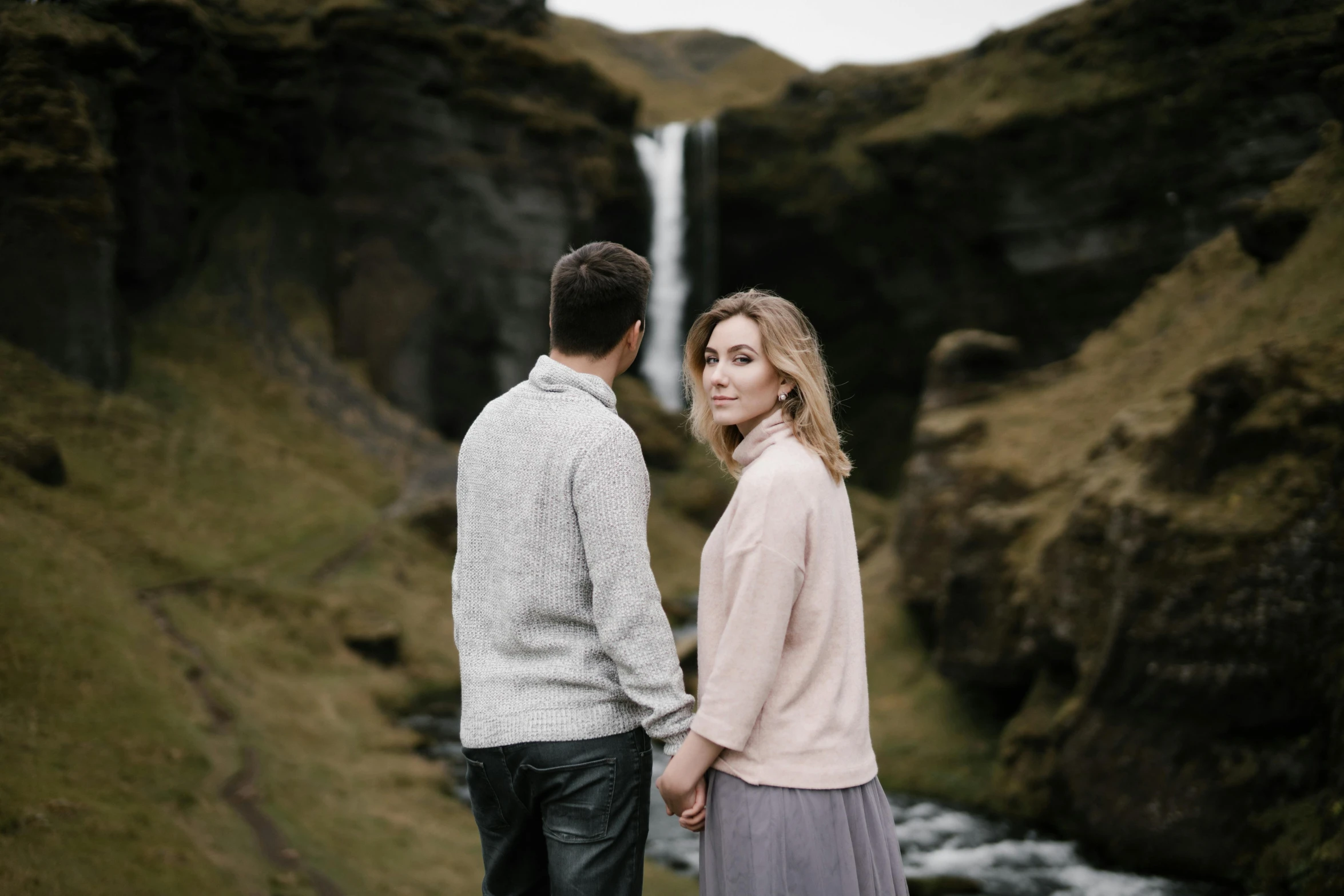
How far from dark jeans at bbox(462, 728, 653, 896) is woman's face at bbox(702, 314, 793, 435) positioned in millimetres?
1164

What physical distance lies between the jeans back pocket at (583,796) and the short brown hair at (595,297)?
4.66 feet

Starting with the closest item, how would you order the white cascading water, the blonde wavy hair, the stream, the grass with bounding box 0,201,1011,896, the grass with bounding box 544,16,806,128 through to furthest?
the blonde wavy hair, the grass with bounding box 0,201,1011,896, the stream, the white cascading water, the grass with bounding box 544,16,806,128

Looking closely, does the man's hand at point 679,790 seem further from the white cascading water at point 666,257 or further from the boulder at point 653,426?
the white cascading water at point 666,257

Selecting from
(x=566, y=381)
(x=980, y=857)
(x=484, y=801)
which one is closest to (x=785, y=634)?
(x=566, y=381)

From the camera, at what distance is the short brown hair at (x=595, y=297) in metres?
3.71

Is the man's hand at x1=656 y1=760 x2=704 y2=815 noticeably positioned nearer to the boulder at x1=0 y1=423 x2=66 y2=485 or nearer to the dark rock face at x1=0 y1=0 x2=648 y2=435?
the boulder at x1=0 y1=423 x2=66 y2=485

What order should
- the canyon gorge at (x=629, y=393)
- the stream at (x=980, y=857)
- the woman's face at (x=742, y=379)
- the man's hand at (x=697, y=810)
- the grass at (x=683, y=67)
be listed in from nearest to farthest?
the man's hand at (x=697, y=810) < the woman's face at (x=742, y=379) < the canyon gorge at (x=629, y=393) < the stream at (x=980, y=857) < the grass at (x=683, y=67)

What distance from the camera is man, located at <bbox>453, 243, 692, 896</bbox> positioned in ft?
11.4

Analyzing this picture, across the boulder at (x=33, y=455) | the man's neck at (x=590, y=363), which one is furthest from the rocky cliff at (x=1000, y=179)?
the boulder at (x=33, y=455)

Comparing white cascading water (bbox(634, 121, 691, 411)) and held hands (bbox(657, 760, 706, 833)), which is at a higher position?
white cascading water (bbox(634, 121, 691, 411))

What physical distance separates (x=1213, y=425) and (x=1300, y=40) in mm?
6821

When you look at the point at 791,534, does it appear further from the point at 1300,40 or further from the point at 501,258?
the point at 501,258

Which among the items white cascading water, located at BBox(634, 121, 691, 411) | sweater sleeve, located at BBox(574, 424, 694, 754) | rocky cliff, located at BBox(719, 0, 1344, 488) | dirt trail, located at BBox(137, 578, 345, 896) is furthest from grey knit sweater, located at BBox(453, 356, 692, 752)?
white cascading water, located at BBox(634, 121, 691, 411)

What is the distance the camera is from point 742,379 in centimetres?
378
